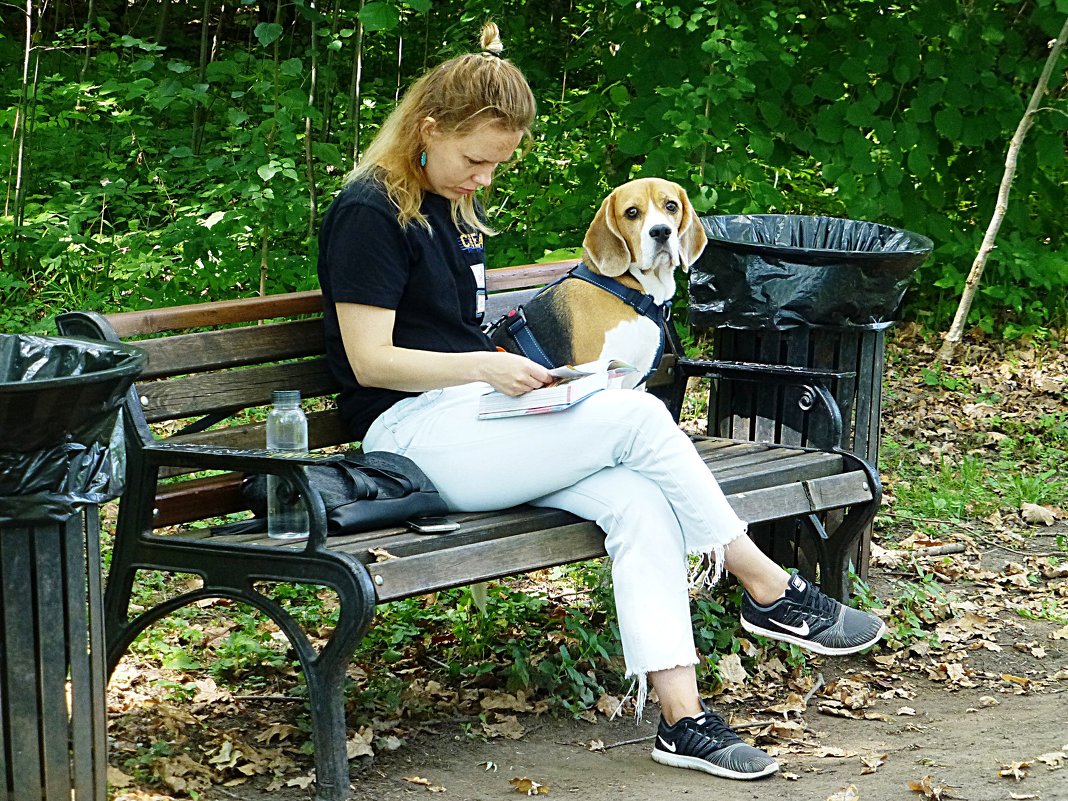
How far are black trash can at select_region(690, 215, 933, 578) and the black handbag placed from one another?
1562 millimetres

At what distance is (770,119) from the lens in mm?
7188

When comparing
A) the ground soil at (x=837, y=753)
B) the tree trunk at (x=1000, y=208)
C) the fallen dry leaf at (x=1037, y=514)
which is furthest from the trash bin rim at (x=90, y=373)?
the tree trunk at (x=1000, y=208)

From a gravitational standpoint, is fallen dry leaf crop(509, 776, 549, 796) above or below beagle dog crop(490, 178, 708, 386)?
below

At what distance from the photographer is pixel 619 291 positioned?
430 cm

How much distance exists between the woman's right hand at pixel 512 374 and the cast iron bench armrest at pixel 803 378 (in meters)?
1.26

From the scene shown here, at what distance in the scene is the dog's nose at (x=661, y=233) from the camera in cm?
435

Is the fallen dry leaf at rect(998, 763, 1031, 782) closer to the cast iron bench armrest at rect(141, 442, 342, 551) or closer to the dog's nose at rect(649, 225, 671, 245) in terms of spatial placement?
the cast iron bench armrest at rect(141, 442, 342, 551)

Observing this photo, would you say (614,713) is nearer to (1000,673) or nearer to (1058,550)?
(1000,673)

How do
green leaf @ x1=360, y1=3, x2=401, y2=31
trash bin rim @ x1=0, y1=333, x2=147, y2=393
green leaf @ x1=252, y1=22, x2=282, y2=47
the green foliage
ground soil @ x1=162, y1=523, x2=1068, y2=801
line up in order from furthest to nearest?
1. the green foliage
2. green leaf @ x1=360, y1=3, x2=401, y2=31
3. green leaf @ x1=252, y1=22, x2=282, y2=47
4. ground soil @ x1=162, y1=523, x2=1068, y2=801
5. trash bin rim @ x1=0, y1=333, x2=147, y2=393

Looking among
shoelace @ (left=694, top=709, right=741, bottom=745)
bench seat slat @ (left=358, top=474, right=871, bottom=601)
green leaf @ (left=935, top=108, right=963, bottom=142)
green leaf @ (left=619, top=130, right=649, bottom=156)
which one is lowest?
shoelace @ (left=694, top=709, right=741, bottom=745)

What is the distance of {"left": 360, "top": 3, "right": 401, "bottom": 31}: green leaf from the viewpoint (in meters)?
5.61

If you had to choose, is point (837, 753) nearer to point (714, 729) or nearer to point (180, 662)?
point (714, 729)

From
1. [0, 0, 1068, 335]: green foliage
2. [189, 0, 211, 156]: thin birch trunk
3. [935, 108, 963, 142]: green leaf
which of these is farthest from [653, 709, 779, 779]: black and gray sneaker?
[189, 0, 211, 156]: thin birch trunk

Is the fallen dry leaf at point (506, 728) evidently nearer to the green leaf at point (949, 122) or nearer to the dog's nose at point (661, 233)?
the dog's nose at point (661, 233)
